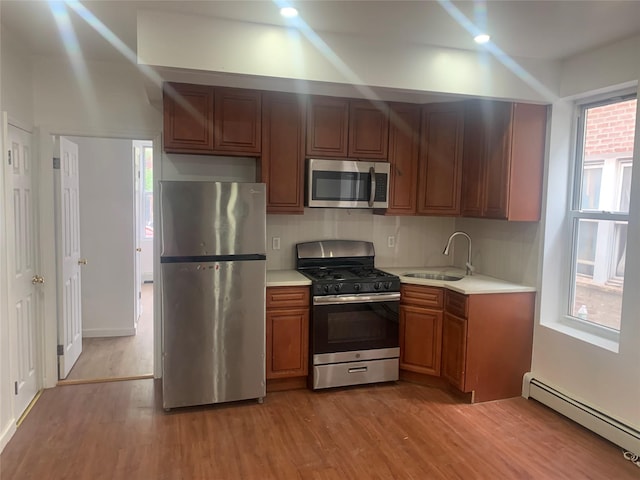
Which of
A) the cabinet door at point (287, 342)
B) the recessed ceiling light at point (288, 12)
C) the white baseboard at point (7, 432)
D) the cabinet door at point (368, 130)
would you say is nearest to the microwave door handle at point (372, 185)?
the cabinet door at point (368, 130)

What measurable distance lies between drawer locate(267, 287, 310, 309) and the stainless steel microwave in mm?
693

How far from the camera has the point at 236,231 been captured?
317cm

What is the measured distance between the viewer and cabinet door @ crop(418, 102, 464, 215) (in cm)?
378

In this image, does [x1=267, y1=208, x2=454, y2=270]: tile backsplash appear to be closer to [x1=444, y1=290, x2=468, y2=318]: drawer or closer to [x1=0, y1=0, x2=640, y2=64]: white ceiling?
[x1=444, y1=290, x2=468, y2=318]: drawer

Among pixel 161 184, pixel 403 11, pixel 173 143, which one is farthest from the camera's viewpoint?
pixel 173 143

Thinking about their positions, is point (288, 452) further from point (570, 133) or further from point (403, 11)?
point (570, 133)

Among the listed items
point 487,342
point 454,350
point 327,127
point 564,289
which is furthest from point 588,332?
point 327,127

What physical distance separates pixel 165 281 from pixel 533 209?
277 centimetres

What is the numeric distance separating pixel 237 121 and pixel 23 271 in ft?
6.03

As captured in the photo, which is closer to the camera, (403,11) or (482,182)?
(403,11)

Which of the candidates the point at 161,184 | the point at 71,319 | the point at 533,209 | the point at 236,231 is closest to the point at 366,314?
the point at 236,231

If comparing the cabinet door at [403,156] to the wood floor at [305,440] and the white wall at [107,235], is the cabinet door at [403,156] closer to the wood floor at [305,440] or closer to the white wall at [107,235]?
the wood floor at [305,440]

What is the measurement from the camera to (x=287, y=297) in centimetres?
344

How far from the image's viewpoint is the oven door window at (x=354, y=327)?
3.46 metres
